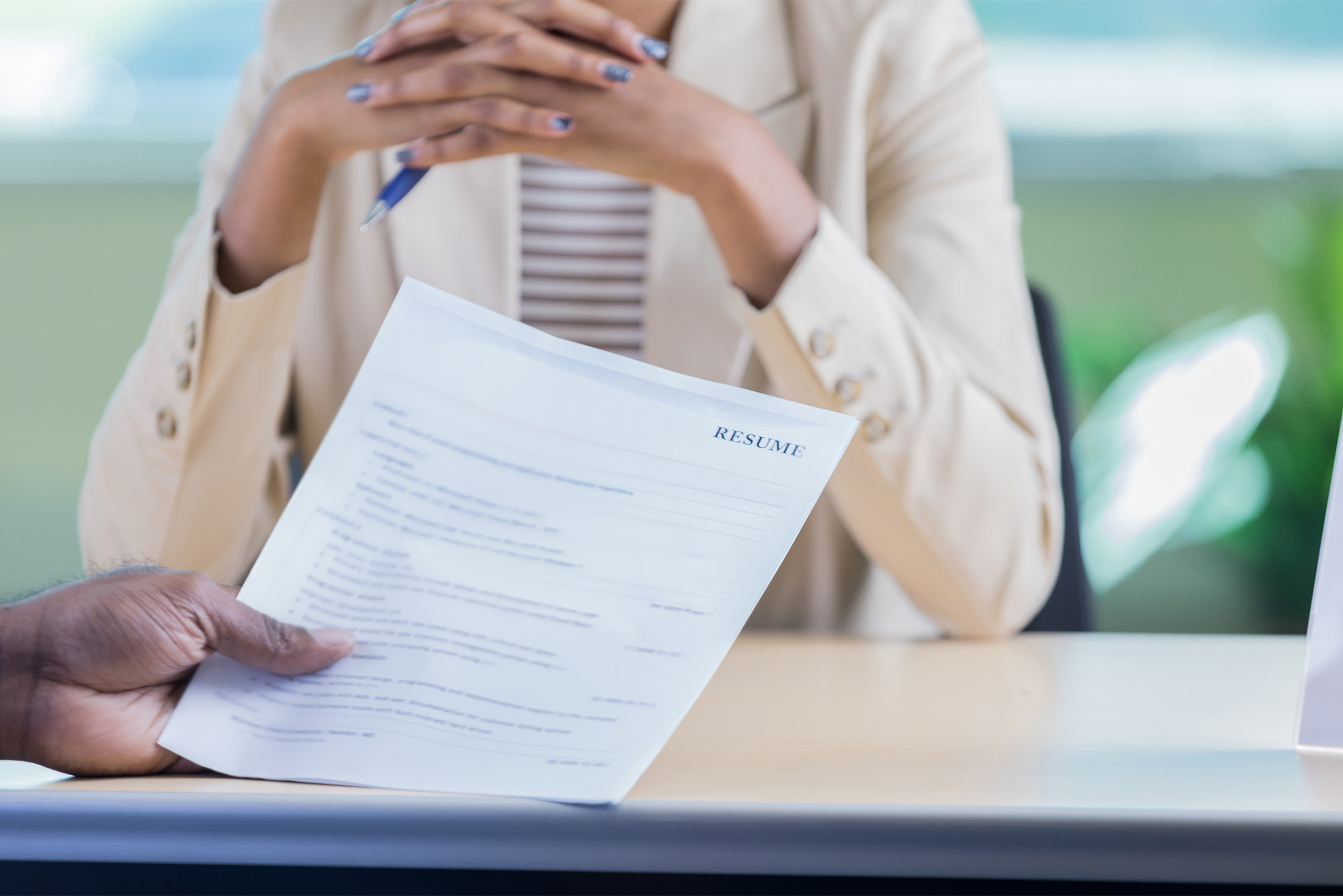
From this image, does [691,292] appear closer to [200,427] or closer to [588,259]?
[588,259]

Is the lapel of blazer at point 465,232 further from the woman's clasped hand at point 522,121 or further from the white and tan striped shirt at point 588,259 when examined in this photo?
the woman's clasped hand at point 522,121

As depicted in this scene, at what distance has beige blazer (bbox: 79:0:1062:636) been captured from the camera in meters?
0.65

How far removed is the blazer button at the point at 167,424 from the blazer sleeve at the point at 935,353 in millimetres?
374

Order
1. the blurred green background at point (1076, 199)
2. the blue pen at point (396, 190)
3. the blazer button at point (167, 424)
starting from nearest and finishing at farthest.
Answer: the blue pen at point (396, 190), the blazer button at point (167, 424), the blurred green background at point (1076, 199)

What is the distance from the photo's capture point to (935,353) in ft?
2.24

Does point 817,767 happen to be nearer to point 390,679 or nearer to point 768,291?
point 390,679

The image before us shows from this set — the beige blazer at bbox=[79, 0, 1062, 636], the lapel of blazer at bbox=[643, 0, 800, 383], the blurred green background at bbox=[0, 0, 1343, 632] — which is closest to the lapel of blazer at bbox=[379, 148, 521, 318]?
the beige blazer at bbox=[79, 0, 1062, 636]

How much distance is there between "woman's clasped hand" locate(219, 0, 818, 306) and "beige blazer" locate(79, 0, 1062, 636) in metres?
0.03

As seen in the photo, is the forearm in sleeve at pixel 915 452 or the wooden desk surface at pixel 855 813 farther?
the forearm in sleeve at pixel 915 452

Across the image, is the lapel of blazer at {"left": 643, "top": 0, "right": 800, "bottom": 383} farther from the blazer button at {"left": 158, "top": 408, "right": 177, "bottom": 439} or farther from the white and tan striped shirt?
the blazer button at {"left": 158, "top": 408, "right": 177, "bottom": 439}

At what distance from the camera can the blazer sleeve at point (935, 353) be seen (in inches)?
25.3

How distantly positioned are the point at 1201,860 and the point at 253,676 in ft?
0.89

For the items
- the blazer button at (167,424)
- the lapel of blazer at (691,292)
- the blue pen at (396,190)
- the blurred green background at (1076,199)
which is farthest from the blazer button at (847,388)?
the blurred green background at (1076,199)

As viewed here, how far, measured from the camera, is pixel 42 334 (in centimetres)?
213
